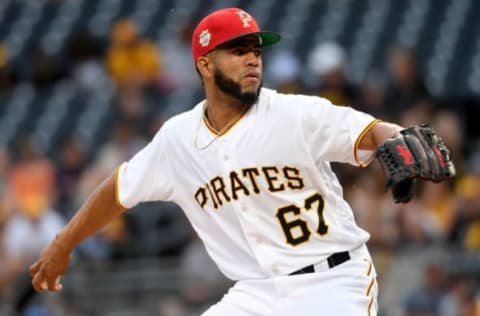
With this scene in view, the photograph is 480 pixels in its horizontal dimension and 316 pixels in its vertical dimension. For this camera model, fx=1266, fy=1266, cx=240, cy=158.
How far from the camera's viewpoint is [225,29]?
5859 millimetres

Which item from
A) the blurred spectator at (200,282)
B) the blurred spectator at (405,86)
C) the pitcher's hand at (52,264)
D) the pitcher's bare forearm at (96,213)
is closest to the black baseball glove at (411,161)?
the pitcher's bare forearm at (96,213)

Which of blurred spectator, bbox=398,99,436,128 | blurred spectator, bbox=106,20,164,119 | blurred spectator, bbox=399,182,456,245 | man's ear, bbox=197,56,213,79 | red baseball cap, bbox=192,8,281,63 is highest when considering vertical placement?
red baseball cap, bbox=192,8,281,63

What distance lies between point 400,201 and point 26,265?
6279mm

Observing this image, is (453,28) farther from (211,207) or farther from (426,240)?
(211,207)

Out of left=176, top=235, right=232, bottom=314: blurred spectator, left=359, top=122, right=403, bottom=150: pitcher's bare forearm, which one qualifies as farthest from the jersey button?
left=176, top=235, right=232, bottom=314: blurred spectator

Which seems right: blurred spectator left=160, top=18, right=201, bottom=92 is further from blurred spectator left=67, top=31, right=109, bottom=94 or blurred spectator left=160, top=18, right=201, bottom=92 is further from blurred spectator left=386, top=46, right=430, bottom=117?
blurred spectator left=386, top=46, right=430, bottom=117

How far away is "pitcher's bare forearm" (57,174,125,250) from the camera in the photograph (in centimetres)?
629

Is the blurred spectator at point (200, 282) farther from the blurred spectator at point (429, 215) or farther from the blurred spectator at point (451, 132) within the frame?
the blurred spectator at point (451, 132)

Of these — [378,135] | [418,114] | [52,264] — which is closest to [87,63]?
[418,114]

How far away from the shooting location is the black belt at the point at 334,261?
5.76 m

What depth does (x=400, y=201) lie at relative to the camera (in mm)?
5355

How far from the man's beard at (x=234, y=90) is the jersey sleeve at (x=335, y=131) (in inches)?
11.2

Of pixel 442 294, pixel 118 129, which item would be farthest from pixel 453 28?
pixel 442 294

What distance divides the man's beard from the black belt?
81cm
